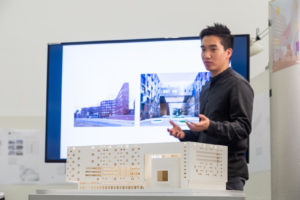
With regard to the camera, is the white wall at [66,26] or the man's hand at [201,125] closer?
the man's hand at [201,125]

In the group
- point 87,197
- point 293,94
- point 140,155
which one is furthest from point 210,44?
point 87,197

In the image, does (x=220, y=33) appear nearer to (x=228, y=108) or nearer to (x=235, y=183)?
(x=228, y=108)

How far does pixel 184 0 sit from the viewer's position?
2.87 metres

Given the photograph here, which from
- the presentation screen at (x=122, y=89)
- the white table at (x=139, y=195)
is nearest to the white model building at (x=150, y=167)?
the white table at (x=139, y=195)

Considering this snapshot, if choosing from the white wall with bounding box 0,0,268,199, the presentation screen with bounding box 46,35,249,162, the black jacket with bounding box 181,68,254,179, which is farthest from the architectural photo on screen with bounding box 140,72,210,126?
the black jacket with bounding box 181,68,254,179

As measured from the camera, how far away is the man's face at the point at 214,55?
6.93ft

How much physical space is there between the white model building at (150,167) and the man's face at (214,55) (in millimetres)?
937

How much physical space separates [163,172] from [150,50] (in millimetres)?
1550

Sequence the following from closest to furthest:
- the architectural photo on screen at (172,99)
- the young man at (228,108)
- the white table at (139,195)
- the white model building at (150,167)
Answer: the white table at (139,195) < the white model building at (150,167) < the young man at (228,108) < the architectural photo on screen at (172,99)

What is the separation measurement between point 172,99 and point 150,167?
143 centimetres

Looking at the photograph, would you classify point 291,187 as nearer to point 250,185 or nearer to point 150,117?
point 250,185

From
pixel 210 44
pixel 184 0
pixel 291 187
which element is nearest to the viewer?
pixel 291 187

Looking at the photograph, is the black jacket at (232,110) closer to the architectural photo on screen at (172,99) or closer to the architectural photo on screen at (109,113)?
the architectural photo on screen at (172,99)

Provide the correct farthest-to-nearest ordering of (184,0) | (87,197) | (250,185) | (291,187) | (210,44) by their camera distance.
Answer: (184,0) < (250,185) < (210,44) < (291,187) < (87,197)
